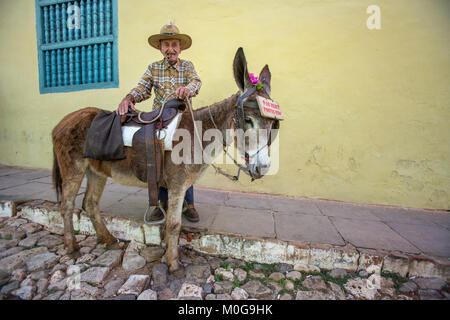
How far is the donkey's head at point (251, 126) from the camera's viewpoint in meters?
1.53

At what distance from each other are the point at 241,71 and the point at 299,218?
2.17 meters

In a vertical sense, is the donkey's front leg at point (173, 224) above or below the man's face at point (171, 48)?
below

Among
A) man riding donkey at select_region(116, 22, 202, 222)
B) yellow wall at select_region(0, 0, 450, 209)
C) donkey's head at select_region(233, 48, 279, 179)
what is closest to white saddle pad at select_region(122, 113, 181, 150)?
man riding donkey at select_region(116, 22, 202, 222)

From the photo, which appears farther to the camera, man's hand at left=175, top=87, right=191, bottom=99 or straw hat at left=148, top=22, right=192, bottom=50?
straw hat at left=148, top=22, right=192, bottom=50

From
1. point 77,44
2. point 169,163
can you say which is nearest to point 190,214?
point 169,163

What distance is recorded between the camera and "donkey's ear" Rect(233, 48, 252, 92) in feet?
5.14

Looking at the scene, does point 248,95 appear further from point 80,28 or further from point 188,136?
point 80,28

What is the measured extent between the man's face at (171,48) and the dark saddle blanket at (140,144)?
0.63 meters

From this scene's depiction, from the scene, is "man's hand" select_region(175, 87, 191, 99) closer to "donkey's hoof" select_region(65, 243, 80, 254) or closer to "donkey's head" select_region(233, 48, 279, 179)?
"donkey's head" select_region(233, 48, 279, 179)

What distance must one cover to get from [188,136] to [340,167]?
3.16m

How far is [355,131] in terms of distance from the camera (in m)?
3.61

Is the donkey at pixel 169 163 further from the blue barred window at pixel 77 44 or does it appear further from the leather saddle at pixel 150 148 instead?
the blue barred window at pixel 77 44

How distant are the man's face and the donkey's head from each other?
3.23 feet

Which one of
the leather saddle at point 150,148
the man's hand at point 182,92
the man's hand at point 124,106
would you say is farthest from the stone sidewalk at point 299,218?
the man's hand at point 182,92
